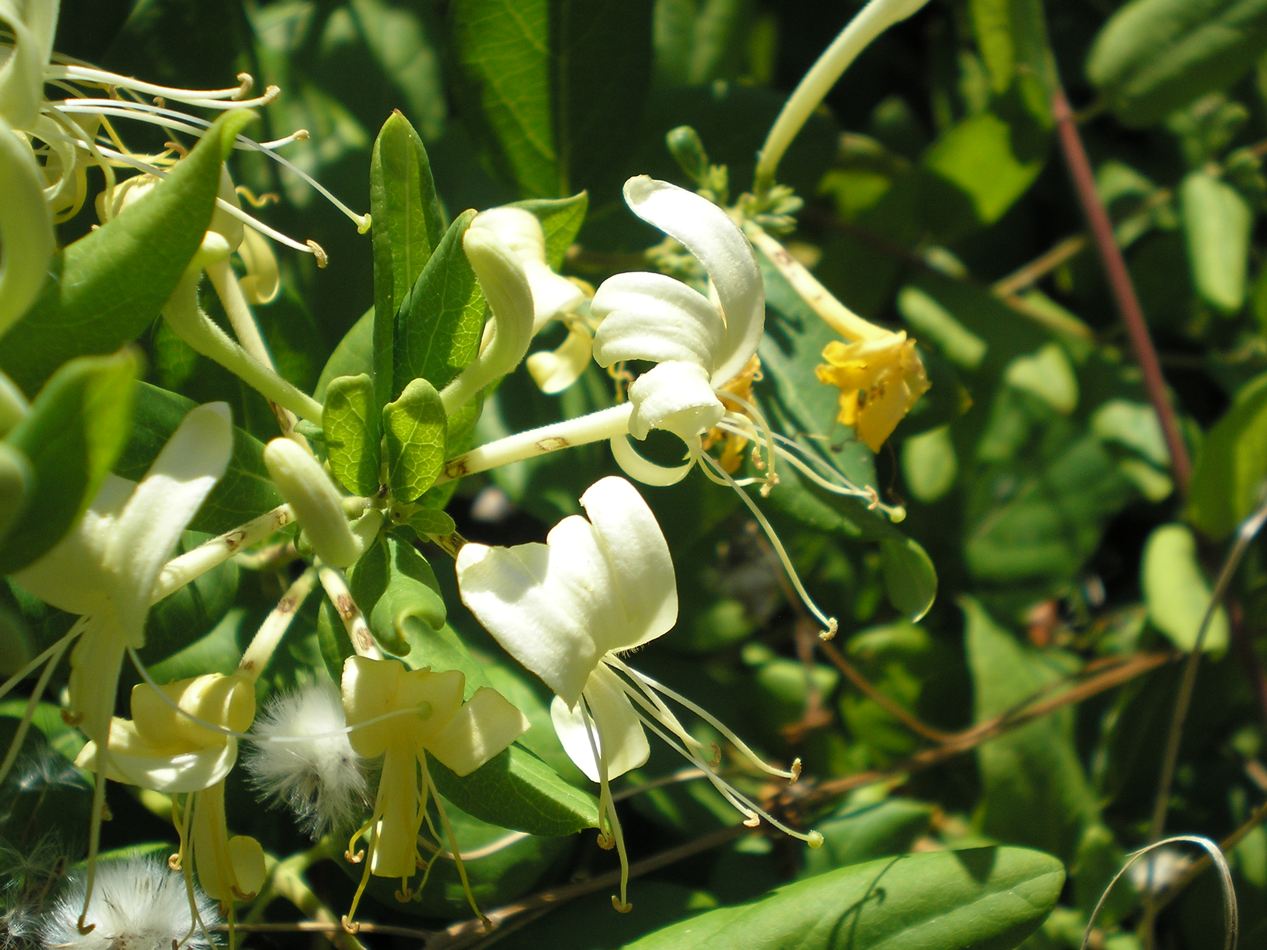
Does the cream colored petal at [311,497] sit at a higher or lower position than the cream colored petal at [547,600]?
higher

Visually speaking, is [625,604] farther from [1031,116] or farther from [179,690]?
[1031,116]

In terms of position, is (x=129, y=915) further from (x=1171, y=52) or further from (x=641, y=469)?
(x=1171, y=52)

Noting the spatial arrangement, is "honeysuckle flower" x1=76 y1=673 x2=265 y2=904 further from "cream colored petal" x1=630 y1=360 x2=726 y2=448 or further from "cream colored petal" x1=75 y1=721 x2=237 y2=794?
"cream colored petal" x1=630 y1=360 x2=726 y2=448

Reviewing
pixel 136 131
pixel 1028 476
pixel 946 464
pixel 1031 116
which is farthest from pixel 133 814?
pixel 1031 116

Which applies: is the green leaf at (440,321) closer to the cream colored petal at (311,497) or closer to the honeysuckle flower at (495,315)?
the honeysuckle flower at (495,315)

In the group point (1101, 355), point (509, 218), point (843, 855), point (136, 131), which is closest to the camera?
point (509, 218)

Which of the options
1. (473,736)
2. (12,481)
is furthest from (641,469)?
(12,481)

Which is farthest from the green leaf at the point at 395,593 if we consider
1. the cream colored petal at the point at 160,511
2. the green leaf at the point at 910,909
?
the green leaf at the point at 910,909
